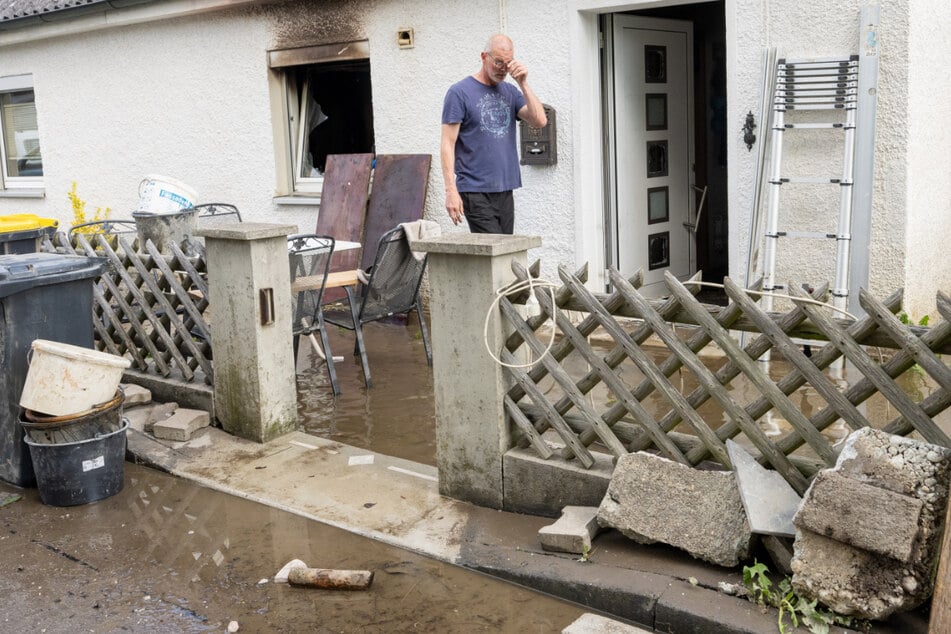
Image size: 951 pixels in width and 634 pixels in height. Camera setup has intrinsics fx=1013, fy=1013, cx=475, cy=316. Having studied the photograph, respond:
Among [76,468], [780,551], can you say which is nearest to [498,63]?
[76,468]

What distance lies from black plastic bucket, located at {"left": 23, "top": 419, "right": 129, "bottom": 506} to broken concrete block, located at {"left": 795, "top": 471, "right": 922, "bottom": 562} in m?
3.29

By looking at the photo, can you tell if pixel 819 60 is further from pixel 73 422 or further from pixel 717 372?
pixel 73 422

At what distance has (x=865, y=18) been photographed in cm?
620

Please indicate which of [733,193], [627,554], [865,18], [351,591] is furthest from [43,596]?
[865,18]

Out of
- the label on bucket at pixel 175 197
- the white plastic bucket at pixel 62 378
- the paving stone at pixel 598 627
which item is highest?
the label on bucket at pixel 175 197

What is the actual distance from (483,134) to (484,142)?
5 cm

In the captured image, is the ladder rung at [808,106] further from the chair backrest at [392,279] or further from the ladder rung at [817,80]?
the chair backrest at [392,279]

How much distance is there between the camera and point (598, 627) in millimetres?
3316

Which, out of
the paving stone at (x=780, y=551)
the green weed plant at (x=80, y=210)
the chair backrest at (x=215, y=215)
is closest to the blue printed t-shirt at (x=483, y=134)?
the chair backrest at (x=215, y=215)

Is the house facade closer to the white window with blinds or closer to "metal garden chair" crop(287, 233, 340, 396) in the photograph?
the white window with blinds

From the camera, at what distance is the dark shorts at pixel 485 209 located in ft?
21.5

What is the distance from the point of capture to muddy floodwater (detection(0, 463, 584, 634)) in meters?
3.64

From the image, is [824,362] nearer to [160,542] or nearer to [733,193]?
[160,542]

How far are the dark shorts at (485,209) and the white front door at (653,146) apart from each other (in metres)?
1.61
